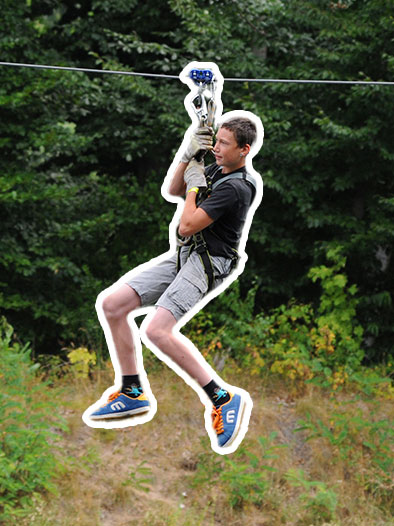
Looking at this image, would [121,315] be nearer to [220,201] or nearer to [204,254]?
[204,254]

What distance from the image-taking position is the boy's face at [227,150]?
281 centimetres

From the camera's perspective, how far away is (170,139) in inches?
435

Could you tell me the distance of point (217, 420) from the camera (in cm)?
307

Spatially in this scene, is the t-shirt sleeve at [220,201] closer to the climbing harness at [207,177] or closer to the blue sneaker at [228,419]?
the climbing harness at [207,177]

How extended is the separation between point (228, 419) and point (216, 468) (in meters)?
5.81

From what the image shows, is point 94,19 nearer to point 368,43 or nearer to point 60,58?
point 60,58

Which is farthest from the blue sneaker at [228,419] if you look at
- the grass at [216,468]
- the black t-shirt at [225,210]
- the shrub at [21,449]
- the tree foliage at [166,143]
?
the tree foliage at [166,143]

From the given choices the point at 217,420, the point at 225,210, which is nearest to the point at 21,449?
the point at 217,420

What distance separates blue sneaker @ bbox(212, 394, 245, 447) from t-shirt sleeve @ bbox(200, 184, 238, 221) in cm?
70

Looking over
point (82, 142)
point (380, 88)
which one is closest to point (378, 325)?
point (380, 88)

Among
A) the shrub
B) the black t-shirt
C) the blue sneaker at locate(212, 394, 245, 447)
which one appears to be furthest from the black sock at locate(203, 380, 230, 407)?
the shrub

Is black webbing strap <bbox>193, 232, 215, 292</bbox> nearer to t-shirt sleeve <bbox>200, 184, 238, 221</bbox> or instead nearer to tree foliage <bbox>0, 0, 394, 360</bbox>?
t-shirt sleeve <bbox>200, 184, 238, 221</bbox>

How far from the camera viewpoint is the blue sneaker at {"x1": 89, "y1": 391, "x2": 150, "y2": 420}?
10.2 feet

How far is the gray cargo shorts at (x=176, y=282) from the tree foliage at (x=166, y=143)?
21.0ft
